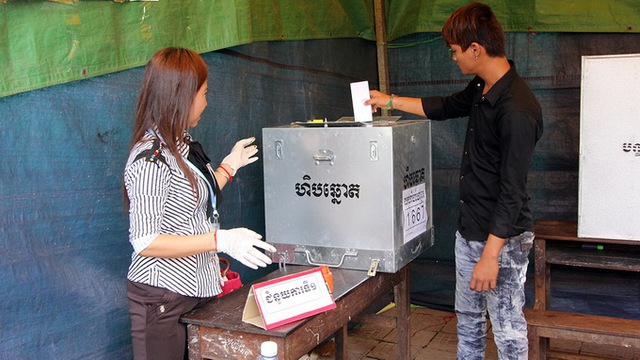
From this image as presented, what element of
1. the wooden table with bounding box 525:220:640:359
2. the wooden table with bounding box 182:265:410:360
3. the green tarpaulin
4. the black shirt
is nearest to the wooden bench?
the wooden table with bounding box 525:220:640:359

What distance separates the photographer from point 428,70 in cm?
437

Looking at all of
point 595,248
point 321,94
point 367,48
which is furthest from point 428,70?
point 595,248

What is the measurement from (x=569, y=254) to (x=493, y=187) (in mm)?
1398

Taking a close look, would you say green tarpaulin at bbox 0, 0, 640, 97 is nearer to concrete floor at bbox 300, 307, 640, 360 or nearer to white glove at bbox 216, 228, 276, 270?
white glove at bbox 216, 228, 276, 270

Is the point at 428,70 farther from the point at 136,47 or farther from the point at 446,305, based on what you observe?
the point at 136,47

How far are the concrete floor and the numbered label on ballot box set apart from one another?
3.29 feet

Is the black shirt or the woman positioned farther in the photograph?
the black shirt

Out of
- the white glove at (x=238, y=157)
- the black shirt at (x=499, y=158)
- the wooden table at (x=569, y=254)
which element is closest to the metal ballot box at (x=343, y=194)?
the white glove at (x=238, y=157)

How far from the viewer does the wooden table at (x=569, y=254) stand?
3.40 meters

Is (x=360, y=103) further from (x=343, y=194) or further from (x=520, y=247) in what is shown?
(x=520, y=247)

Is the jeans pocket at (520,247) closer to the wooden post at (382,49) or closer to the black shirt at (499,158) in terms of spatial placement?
the black shirt at (499,158)

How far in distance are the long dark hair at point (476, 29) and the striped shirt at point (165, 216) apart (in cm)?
118

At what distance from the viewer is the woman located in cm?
177

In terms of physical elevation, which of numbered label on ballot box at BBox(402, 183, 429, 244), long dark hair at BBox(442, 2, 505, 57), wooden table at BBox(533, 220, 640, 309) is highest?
long dark hair at BBox(442, 2, 505, 57)
